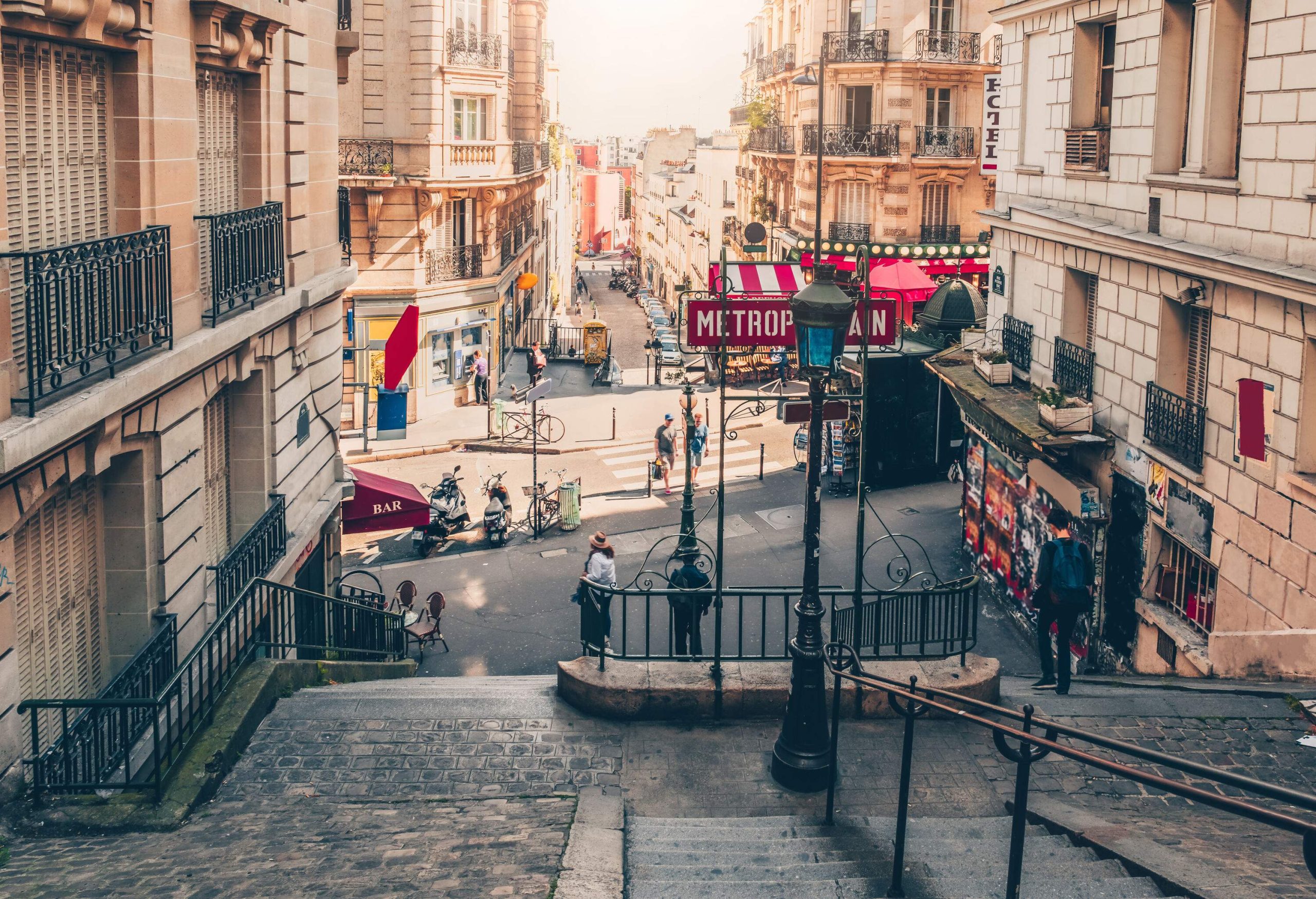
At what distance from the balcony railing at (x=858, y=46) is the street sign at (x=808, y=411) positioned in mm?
30210

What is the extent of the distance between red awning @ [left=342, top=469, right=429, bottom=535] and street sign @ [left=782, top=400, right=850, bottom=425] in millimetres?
7722

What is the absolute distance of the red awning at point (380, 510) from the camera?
55.6 ft

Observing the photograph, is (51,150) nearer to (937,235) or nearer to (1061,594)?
(1061,594)

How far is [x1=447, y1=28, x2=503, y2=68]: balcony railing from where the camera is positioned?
3450 cm

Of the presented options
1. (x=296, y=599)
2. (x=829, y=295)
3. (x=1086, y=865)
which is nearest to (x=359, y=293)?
(x=296, y=599)

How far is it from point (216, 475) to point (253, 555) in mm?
891

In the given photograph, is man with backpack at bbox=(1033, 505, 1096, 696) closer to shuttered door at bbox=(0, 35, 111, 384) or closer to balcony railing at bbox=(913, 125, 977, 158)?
shuttered door at bbox=(0, 35, 111, 384)

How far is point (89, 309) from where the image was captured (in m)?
8.30

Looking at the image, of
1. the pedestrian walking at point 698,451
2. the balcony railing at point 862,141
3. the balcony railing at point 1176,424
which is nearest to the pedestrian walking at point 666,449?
the pedestrian walking at point 698,451

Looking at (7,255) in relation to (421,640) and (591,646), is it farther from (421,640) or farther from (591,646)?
(421,640)

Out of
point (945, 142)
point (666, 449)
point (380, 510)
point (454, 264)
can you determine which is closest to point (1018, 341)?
point (380, 510)

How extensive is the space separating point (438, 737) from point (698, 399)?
26455 mm

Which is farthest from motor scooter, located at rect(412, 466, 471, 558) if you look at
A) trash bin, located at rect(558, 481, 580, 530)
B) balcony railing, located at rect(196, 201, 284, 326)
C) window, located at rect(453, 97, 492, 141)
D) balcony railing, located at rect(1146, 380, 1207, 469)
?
window, located at rect(453, 97, 492, 141)

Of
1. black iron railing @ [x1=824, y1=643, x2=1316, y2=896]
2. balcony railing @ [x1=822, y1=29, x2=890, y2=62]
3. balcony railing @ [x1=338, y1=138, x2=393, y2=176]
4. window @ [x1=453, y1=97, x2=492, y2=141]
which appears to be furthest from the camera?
balcony railing @ [x1=822, y1=29, x2=890, y2=62]
